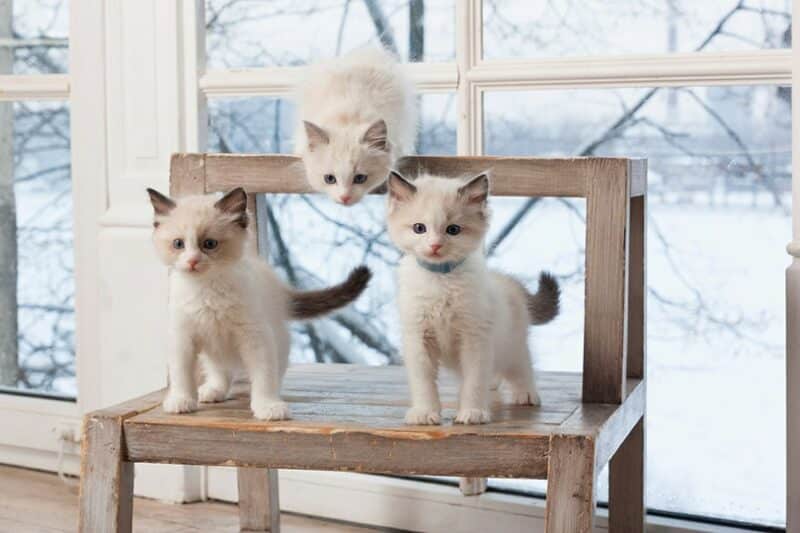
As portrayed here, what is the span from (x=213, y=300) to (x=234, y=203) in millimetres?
129

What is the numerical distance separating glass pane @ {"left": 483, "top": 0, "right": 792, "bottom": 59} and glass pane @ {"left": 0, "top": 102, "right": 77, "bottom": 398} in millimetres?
1020

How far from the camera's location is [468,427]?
4.91 feet

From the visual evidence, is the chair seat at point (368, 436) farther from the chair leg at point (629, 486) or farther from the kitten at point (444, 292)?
the chair leg at point (629, 486)

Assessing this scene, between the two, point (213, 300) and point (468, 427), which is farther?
point (213, 300)

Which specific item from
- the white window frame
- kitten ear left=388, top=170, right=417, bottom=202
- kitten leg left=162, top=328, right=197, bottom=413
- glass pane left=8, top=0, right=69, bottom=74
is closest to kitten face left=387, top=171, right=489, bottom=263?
kitten ear left=388, top=170, right=417, bottom=202

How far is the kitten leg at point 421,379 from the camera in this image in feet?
5.07

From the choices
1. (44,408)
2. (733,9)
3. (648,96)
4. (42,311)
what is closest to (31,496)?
(44,408)

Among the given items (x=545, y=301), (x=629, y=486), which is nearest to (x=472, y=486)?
(x=629, y=486)

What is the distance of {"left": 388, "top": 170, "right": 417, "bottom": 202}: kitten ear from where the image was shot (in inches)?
60.9

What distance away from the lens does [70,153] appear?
2.55 meters

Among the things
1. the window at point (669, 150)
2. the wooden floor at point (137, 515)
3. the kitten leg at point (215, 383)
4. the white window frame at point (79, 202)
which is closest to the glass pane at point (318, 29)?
the window at point (669, 150)

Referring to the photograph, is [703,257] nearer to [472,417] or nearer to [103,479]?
[472,417]

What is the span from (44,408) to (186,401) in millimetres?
1092

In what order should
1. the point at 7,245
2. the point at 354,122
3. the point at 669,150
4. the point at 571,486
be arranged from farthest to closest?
the point at 7,245
the point at 669,150
the point at 354,122
the point at 571,486
